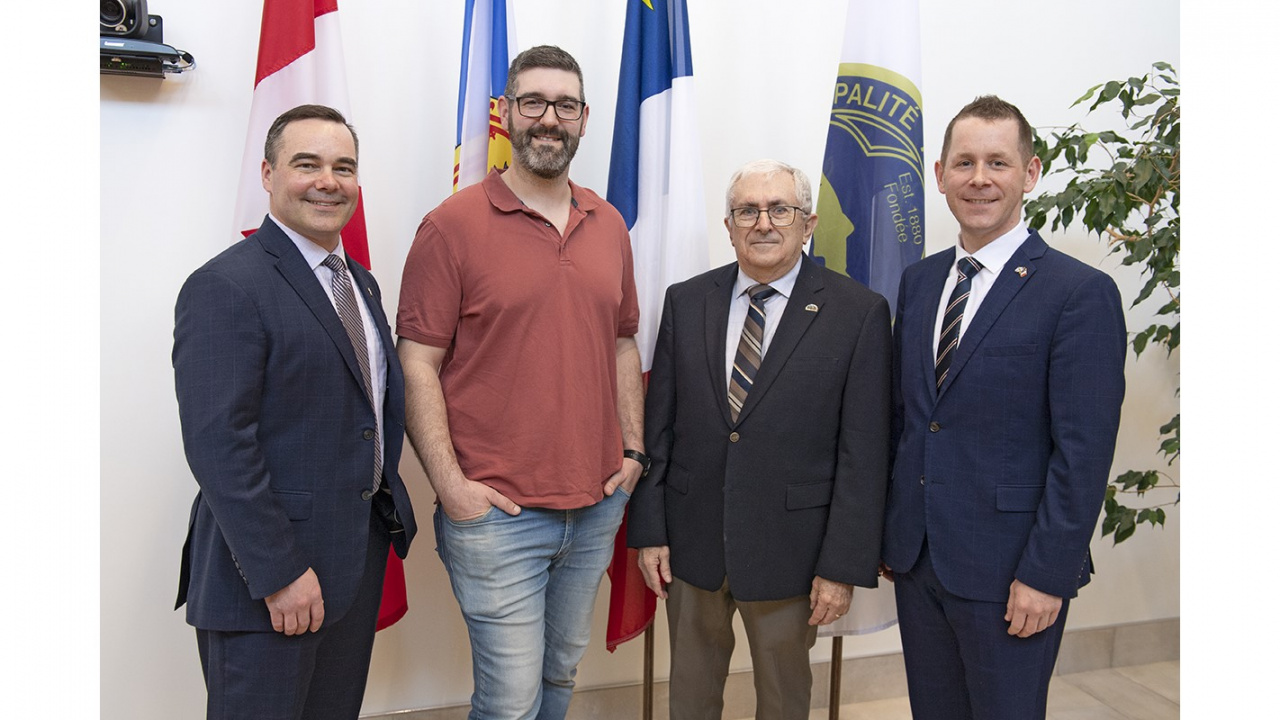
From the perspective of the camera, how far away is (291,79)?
250 cm

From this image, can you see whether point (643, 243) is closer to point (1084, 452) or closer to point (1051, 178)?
point (1084, 452)

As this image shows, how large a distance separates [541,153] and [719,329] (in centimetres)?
65

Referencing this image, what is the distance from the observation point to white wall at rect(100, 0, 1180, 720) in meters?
2.65

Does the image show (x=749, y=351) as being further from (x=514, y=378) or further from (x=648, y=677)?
(x=648, y=677)

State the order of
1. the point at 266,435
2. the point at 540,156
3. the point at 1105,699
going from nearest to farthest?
1. the point at 266,435
2. the point at 540,156
3. the point at 1105,699

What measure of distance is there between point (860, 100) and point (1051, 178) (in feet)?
4.07

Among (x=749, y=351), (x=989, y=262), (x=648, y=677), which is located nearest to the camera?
(x=989, y=262)

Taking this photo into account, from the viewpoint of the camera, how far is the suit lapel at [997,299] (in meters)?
1.96

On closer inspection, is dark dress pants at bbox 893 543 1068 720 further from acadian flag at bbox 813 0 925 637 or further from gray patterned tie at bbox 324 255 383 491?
gray patterned tie at bbox 324 255 383 491

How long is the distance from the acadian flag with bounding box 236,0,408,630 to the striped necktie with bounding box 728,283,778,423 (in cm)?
117

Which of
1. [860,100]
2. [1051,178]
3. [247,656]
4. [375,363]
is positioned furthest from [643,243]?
[1051,178]

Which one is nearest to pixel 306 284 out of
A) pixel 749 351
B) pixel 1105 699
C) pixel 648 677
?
pixel 749 351

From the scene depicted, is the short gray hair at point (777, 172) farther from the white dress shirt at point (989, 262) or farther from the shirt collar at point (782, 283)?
the white dress shirt at point (989, 262)

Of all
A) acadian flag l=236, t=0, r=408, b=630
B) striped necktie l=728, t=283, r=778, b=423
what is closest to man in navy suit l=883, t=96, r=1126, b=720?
striped necktie l=728, t=283, r=778, b=423
